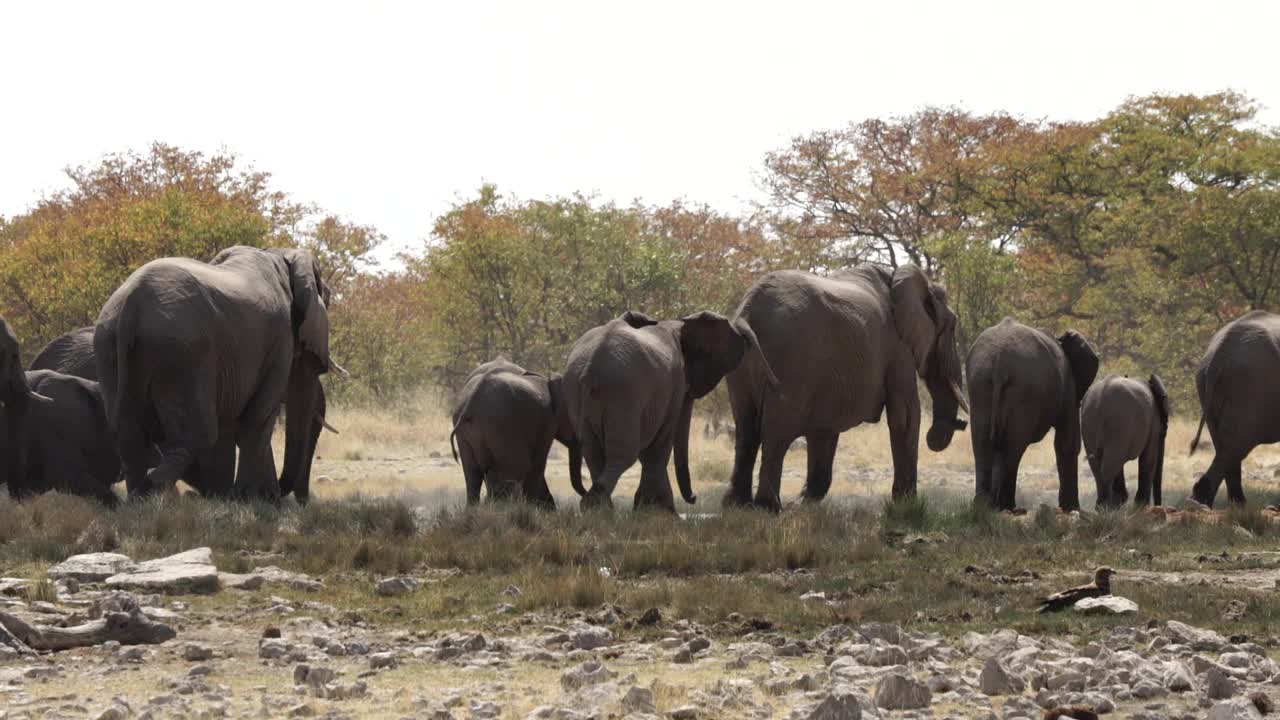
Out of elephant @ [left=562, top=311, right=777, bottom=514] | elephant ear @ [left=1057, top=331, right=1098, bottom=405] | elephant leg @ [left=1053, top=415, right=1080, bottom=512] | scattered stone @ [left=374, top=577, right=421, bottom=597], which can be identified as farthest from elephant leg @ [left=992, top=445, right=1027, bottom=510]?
scattered stone @ [left=374, top=577, right=421, bottom=597]

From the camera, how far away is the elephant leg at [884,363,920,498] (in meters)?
17.1

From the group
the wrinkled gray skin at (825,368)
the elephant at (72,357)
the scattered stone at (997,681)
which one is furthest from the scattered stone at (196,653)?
the elephant at (72,357)

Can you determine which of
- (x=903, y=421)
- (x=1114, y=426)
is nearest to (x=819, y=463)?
(x=903, y=421)

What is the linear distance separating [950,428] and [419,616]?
34.4 ft

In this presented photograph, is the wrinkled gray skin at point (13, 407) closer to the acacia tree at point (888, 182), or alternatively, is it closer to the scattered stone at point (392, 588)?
the scattered stone at point (392, 588)

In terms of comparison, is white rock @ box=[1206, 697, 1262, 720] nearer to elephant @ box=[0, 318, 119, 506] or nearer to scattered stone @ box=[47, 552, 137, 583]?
scattered stone @ box=[47, 552, 137, 583]

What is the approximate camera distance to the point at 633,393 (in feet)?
48.2

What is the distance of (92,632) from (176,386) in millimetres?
6251

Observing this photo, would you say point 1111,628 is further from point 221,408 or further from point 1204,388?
point 1204,388

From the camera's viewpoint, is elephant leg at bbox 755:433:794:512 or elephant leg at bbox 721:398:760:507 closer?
elephant leg at bbox 755:433:794:512

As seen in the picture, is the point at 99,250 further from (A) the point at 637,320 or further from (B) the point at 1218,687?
(B) the point at 1218,687

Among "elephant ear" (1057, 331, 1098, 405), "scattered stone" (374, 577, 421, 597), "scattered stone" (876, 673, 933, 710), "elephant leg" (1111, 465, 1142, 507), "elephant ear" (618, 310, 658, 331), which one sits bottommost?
"elephant leg" (1111, 465, 1142, 507)

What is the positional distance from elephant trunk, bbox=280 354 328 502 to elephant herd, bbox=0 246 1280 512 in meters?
0.03

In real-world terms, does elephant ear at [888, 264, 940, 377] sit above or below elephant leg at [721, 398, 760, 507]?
above
